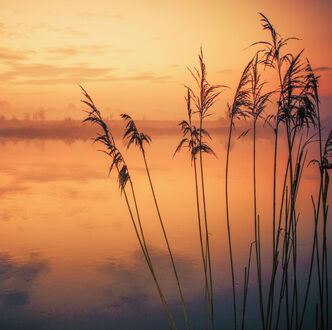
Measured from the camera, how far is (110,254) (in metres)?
6.68

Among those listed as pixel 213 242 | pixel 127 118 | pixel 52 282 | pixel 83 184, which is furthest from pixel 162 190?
pixel 127 118

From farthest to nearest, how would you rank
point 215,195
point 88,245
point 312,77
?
point 215,195, point 88,245, point 312,77

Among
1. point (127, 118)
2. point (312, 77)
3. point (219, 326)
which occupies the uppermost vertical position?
point (312, 77)

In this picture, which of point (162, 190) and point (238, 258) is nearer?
point (238, 258)

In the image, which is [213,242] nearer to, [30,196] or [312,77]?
[312,77]

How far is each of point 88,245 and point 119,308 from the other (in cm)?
241

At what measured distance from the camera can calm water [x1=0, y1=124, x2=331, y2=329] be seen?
4754 mm

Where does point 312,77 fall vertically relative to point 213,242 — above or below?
above

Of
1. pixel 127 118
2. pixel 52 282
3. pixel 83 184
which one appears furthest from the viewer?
pixel 83 184

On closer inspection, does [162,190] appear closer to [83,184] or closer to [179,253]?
[83,184]

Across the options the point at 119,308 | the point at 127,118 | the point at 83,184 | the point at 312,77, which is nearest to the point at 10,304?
the point at 119,308

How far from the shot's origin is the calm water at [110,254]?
15.6 feet

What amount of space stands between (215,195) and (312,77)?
29.7 ft

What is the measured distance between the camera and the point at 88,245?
23.4ft
